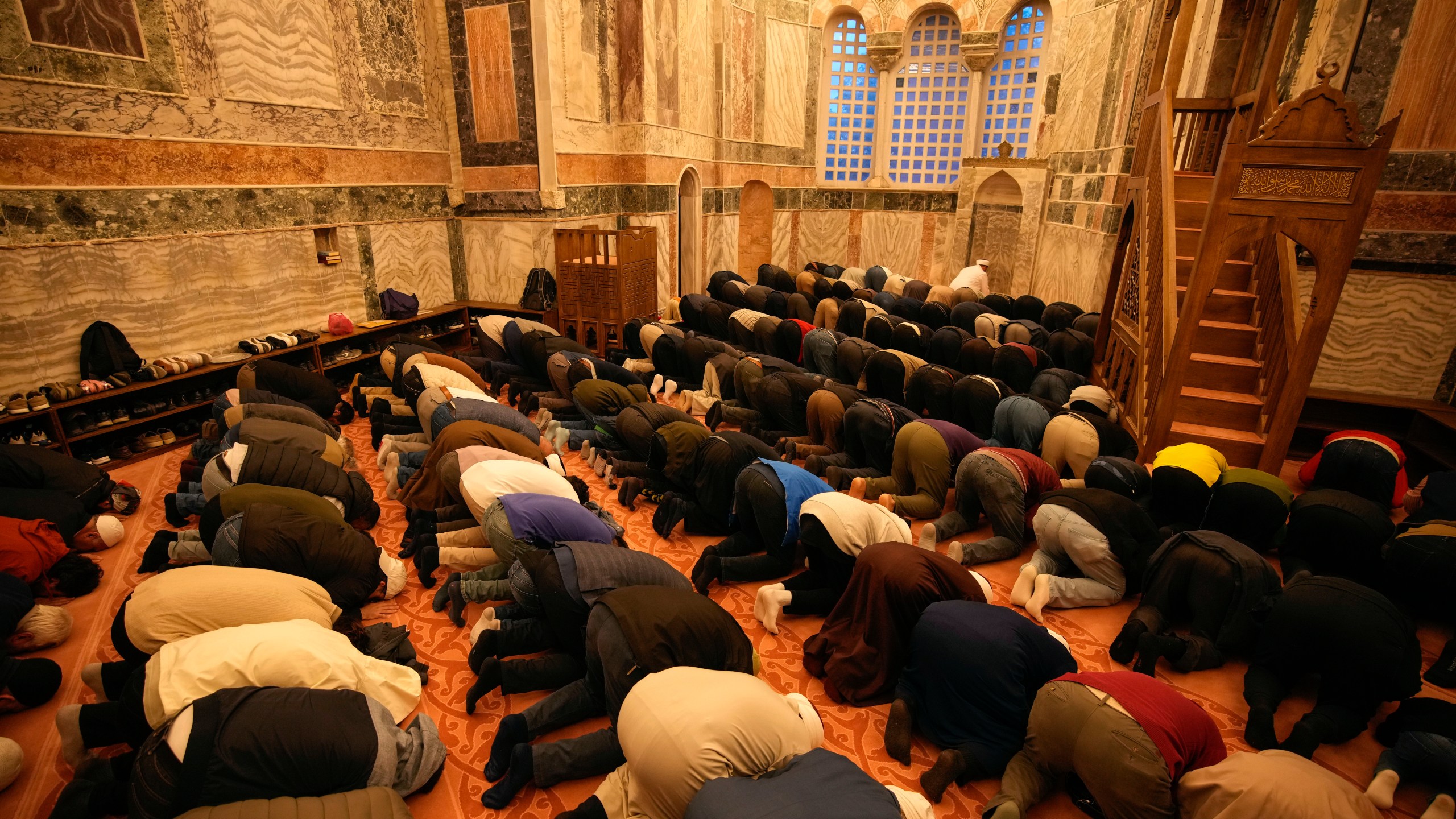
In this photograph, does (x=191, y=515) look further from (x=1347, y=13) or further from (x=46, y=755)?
(x=1347, y=13)

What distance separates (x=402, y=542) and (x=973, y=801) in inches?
142

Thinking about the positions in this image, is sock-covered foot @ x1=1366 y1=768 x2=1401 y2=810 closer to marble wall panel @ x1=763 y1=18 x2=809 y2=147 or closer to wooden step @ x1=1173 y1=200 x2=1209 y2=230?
wooden step @ x1=1173 y1=200 x2=1209 y2=230

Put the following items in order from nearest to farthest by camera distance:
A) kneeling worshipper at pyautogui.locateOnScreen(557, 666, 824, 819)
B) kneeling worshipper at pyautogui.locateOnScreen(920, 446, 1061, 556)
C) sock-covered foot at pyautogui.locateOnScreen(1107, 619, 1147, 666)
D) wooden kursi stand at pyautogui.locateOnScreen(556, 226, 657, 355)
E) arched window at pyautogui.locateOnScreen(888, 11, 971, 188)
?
kneeling worshipper at pyautogui.locateOnScreen(557, 666, 824, 819) → sock-covered foot at pyautogui.locateOnScreen(1107, 619, 1147, 666) → kneeling worshipper at pyautogui.locateOnScreen(920, 446, 1061, 556) → wooden kursi stand at pyautogui.locateOnScreen(556, 226, 657, 355) → arched window at pyautogui.locateOnScreen(888, 11, 971, 188)

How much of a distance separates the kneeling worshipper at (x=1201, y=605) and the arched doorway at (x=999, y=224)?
9.53m

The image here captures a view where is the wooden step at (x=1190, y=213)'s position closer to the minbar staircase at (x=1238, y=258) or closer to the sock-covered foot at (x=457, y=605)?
the minbar staircase at (x=1238, y=258)

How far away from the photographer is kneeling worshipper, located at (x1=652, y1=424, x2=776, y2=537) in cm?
448

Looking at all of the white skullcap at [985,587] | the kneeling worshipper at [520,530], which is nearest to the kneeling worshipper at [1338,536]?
the white skullcap at [985,587]

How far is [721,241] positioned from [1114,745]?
11294mm

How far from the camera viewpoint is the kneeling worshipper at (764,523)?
391 centimetres

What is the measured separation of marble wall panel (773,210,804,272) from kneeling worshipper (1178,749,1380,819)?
1243 centimetres

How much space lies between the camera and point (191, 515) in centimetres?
477

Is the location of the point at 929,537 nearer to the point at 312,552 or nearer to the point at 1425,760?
the point at 1425,760

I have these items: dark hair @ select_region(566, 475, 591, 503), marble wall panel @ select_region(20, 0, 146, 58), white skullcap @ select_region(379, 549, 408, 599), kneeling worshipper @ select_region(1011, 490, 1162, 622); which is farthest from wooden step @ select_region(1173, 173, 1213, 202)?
marble wall panel @ select_region(20, 0, 146, 58)

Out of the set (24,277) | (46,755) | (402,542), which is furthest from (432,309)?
(46,755)
